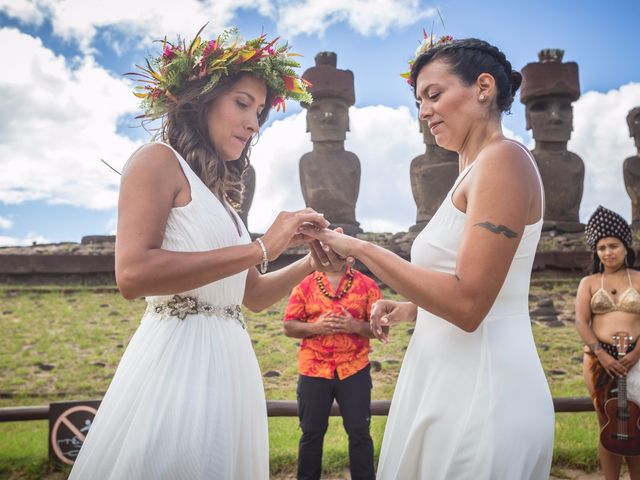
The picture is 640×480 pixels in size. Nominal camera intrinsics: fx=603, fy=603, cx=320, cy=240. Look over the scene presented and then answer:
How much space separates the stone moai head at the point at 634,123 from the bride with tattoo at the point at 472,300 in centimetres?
1185

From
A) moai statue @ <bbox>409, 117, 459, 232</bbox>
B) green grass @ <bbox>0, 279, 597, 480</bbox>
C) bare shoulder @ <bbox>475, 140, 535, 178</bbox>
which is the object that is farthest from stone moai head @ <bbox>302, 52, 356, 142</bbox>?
bare shoulder @ <bbox>475, 140, 535, 178</bbox>

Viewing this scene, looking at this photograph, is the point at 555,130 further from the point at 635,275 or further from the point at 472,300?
the point at 472,300

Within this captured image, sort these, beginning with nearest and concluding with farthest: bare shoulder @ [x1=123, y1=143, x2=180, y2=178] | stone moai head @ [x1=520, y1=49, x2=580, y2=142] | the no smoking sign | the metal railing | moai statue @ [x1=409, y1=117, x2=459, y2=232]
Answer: bare shoulder @ [x1=123, y1=143, x2=180, y2=178], the no smoking sign, the metal railing, moai statue @ [x1=409, y1=117, x2=459, y2=232], stone moai head @ [x1=520, y1=49, x2=580, y2=142]

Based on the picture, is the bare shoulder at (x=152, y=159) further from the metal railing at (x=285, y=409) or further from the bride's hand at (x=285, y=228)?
the metal railing at (x=285, y=409)

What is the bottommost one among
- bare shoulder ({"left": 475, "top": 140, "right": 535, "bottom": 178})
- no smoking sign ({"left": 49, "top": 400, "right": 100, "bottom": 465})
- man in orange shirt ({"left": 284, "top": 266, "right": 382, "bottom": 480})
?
no smoking sign ({"left": 49, "top": 400, "right": 100, "bottom": 465})

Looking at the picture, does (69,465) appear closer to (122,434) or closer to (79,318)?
(122,434)

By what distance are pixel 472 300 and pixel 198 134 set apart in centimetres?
115

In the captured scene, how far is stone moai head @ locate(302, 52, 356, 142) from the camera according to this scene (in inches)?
448

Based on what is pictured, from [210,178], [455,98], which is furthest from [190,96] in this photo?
[455,98]

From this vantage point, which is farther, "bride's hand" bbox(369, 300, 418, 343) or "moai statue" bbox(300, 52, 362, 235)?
"moai statue" bbox(300, 52, 362, 235)

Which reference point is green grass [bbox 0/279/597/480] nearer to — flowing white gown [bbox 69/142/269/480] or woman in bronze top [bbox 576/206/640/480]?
woman in bronze top [bbox 576/206/640/480]

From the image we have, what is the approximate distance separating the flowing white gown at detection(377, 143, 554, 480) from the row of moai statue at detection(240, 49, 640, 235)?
9.02 m

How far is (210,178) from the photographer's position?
84.3 inches

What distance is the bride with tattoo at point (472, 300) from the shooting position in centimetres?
164
